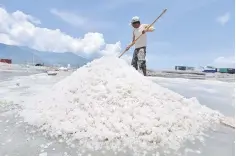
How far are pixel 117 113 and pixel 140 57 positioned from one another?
3012mm

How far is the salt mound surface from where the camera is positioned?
2.42m

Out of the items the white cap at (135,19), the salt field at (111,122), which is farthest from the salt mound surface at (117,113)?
the white cap at (135,19)

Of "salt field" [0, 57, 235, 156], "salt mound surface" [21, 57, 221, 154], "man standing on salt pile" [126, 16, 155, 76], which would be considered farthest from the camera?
"man standing on salt pile" [126, 16, 155, 76]

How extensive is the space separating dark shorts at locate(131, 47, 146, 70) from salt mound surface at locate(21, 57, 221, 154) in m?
1.90

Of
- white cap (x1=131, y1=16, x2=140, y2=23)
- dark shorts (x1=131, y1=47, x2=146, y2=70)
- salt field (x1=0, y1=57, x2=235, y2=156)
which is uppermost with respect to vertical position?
white cap (x1=131, y1=16, x2=140, y2=23)

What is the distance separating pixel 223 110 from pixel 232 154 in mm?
1854

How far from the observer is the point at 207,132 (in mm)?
2809

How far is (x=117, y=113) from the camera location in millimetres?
2719

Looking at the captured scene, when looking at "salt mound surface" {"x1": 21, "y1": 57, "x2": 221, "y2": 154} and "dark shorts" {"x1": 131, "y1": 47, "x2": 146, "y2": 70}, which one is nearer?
"salt mound surface" {"x1": 21, "y1": 57, "x2": 221, "y2": 154}

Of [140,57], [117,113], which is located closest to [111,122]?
[117,113]

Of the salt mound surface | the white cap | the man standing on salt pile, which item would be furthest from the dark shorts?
the salt mound surface

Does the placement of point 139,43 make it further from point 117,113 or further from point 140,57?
point 117,113

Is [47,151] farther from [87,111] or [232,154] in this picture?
[232,154]

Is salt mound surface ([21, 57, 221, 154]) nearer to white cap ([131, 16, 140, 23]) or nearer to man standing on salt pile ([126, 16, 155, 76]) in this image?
man standing on salt pile ([126, 16, 155, 76])
